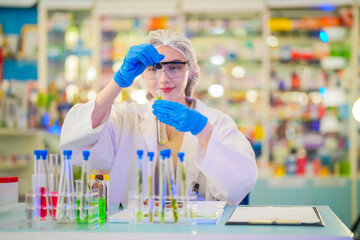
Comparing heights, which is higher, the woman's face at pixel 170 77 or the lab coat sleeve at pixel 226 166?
the woman's face at pixel 170 77

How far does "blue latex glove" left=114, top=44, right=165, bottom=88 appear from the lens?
1.95m

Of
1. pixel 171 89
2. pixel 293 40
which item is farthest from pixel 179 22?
pixel 171 89

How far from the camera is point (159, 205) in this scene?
4.98 ft

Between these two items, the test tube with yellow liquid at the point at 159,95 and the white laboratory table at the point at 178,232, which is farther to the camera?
the test tube with yellow liquid at the point at 159,95

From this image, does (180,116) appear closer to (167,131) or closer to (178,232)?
(178,232)

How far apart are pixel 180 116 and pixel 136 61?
1.09ft

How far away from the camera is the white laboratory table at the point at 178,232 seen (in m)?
1.33

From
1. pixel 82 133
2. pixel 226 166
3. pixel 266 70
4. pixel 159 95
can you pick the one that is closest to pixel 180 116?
pixel 159 95

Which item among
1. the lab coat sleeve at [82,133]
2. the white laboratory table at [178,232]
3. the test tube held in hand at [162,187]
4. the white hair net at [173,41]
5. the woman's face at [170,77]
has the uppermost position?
the white hair net at [173,41]

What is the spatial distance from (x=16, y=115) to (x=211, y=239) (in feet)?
12.1

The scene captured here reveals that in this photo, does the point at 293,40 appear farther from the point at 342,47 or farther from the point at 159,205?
the point at 159,205

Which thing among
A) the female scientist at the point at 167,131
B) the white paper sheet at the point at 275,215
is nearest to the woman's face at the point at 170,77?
the female scientist at the point at 167,131

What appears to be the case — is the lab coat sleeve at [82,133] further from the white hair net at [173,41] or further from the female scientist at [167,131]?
the white hair net at [173,41]

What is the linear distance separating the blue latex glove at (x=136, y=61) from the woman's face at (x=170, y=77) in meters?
0.27
